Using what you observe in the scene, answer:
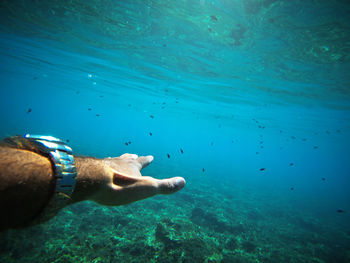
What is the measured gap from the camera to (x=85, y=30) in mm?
14359

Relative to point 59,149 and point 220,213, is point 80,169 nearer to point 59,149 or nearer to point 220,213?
point 59,149

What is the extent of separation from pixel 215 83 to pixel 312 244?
1756 cm

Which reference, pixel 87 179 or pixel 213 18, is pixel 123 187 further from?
pixel 213 18

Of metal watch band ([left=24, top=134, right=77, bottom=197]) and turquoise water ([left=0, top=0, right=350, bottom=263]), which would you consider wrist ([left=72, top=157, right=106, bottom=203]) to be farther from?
turquoise water ([left=0, top=0, right=350, bottom=263])

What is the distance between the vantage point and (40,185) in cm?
120

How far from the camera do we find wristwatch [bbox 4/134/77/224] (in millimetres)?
1286

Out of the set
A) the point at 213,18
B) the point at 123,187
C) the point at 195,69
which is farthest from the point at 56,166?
the point at 195,69

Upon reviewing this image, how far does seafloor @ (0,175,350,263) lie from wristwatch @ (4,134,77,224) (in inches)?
157

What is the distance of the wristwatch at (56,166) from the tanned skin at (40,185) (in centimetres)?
4

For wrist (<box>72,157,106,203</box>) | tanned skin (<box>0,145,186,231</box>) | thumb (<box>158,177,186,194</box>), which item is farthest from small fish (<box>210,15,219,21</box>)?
wrist (<box>72,157,106,203</box>)

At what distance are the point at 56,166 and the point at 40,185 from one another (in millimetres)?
166

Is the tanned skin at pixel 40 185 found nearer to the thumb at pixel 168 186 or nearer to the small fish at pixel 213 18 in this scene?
the thumb at pixel 168 186

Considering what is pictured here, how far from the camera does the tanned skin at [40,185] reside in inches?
40.3

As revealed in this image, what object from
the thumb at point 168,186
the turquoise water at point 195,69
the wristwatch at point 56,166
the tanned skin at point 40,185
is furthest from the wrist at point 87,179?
the turquoise water at point 195,69
